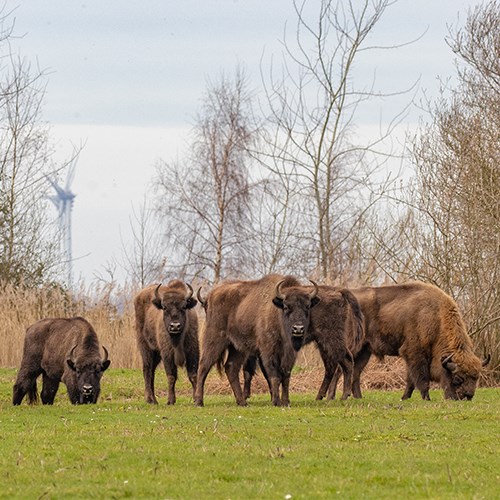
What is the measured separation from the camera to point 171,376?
19031 mm

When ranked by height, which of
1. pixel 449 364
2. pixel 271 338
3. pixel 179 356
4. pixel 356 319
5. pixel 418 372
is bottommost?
pixel 418 372

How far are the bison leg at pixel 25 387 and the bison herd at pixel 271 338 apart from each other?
17 millimetres

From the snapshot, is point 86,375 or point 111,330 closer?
point 86,375

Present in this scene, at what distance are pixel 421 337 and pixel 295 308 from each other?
3.40 meters

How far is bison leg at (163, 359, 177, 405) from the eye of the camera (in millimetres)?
18859

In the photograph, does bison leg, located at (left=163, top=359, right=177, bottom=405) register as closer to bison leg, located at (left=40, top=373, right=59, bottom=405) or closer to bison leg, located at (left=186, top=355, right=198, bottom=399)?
bison leg, located at (left=186, top=355, right=198, bottom=399)

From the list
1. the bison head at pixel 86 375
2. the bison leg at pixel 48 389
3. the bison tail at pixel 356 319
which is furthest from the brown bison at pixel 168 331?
the bison tail at pixel 356 319

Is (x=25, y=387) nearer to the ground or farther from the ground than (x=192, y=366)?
nearer to the ground

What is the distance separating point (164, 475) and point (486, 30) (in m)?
26.7

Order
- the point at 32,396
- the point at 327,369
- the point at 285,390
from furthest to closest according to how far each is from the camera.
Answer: the point at 32,396, the point at 327,369, the point at 285,390

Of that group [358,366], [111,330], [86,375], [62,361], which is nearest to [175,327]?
[86,375]

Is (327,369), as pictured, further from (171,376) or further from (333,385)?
(171,376)

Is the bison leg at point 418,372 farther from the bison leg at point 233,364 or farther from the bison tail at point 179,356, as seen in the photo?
the bison tail at point 179,356

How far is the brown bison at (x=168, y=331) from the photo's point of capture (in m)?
18.7
